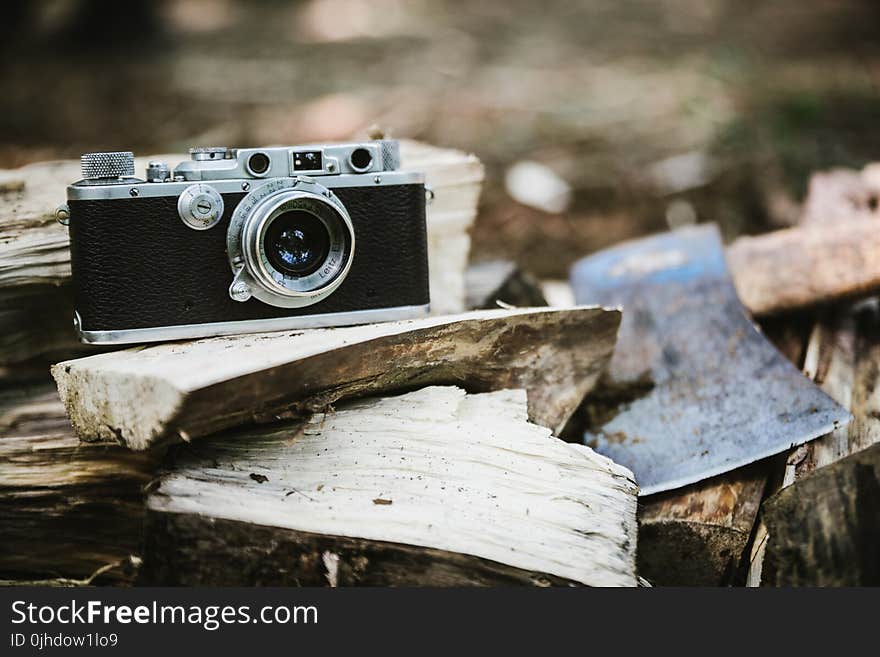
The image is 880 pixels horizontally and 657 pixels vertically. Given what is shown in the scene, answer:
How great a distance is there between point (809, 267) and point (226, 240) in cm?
131

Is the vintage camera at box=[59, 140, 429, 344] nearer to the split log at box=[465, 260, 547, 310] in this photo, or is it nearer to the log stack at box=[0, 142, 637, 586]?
the log stack at box=[0, 142, 637, 586]

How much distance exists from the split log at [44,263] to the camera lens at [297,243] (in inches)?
15.9

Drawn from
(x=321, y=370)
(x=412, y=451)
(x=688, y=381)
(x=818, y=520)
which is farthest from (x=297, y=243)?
(x=818, y=520)

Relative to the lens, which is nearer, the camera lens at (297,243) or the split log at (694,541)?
the split log at (694,541)

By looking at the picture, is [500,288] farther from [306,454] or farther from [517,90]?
[517,90]

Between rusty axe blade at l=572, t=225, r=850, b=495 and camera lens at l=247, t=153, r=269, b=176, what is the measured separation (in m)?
0.82

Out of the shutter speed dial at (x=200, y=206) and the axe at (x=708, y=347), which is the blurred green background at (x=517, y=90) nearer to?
the axe at (x=708, y=347)

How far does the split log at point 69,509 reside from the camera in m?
1.42

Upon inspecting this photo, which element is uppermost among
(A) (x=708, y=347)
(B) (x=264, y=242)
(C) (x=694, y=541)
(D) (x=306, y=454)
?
(B) (x=264, y=242)

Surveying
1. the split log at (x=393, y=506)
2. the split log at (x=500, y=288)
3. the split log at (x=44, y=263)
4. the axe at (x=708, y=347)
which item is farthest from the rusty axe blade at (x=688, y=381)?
the split log at (x=44, y=263)

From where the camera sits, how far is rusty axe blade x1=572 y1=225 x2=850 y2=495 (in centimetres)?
149

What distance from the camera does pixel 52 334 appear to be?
167 centimetres

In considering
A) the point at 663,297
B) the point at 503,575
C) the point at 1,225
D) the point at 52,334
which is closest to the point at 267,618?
the point at 503,575

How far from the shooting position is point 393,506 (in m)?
1.20
